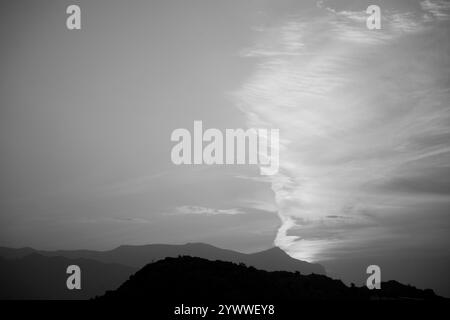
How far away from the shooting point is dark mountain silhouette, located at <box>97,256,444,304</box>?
104ft

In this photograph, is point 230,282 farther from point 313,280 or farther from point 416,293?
point 416,293

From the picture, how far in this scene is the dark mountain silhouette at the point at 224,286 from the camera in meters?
31.7

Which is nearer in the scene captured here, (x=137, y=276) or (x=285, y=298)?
(x=285, y=298)

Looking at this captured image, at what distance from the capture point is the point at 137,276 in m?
37.8

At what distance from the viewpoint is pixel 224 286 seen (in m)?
32.7
